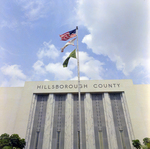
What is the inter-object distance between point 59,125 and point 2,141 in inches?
445

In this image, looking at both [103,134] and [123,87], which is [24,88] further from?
[123,87]

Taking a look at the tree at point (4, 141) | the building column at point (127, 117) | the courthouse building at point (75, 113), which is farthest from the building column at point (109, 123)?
the tree at point (4, 141)

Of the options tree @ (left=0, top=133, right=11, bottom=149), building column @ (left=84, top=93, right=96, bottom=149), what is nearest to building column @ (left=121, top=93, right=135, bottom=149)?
building column @ (left=84, top=93, right=96, bottom=149)

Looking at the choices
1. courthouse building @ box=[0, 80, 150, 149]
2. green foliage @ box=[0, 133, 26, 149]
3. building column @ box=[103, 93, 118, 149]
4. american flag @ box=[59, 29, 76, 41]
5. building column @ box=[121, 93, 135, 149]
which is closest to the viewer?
green foliage @ box=[0, 133, 26, 149]

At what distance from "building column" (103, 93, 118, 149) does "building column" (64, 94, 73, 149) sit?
7685mm

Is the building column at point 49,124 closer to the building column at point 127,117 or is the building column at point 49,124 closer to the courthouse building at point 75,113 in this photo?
the courthouse building at point 75,113

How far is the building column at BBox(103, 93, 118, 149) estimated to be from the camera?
25.3 metres

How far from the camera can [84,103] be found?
29.6 metres

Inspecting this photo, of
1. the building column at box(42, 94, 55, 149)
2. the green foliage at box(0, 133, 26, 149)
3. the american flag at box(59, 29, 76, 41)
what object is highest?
the american flag at box(59, 29, 76, 41)

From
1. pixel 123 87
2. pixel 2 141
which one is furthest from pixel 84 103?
pixel 2 141

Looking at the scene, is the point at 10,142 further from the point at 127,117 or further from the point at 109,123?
the point at 127,117

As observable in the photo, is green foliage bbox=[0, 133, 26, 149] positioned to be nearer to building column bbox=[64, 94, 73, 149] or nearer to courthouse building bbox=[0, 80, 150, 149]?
courthouse building bbox=[0, 80, 150, 149]

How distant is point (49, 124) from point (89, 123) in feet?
28.4

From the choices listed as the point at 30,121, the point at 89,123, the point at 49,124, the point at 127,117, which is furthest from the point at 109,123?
the point at 30,121
